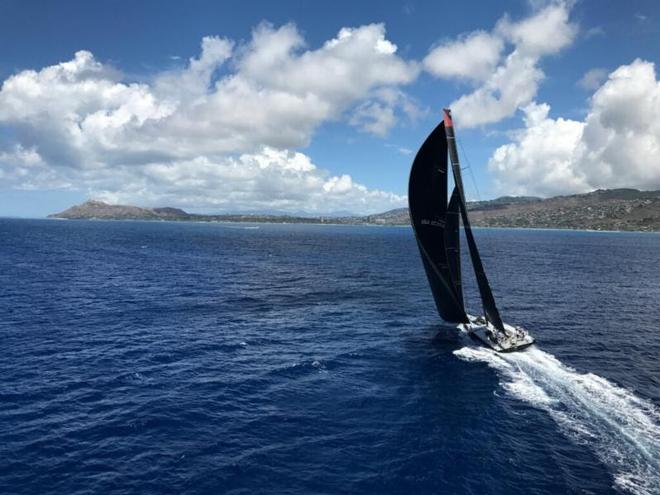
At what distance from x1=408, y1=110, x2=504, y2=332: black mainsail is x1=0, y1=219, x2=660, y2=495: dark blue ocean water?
5.67 meters

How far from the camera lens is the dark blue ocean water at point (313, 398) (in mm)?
26609

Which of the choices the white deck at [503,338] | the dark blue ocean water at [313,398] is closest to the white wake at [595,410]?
the dark blue ocean water at [313,398]

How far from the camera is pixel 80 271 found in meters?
105

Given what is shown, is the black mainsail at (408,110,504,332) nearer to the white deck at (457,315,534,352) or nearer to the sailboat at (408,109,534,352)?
the sailboat at (408,109,534,352)

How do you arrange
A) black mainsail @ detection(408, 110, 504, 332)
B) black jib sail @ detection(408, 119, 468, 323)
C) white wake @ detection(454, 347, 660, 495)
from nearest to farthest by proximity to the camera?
Answer: white wake @ detection(454, 347, 660, 495) → black mainsail @ detection(408, 110, 504, 332) → black jib sail @ detection(408, 119, 468, 323)

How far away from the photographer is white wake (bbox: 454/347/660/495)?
1097 inches

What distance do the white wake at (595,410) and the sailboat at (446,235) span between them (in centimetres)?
394

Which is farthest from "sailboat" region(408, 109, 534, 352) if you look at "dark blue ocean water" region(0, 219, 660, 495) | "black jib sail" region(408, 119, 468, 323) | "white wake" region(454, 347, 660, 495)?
"white wake" region(454, 347, 660, 495)

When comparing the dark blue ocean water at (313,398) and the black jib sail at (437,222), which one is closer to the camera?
the dark blue ocean water at (313,398)

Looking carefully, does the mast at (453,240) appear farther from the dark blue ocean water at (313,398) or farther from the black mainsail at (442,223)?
the dark blue ocean water at (313,398)

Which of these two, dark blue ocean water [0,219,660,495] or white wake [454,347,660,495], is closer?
dark blue ocean water [0,219,660,495]

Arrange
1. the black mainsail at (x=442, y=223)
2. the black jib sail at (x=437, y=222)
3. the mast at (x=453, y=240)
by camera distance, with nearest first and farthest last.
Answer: the black mainsail at (x=442, y=223), the black jib sail at (x=437, y=222), the mast at (x=453, y=240)

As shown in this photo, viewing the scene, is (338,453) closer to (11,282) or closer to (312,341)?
(312,341)

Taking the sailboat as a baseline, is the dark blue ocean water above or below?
below
